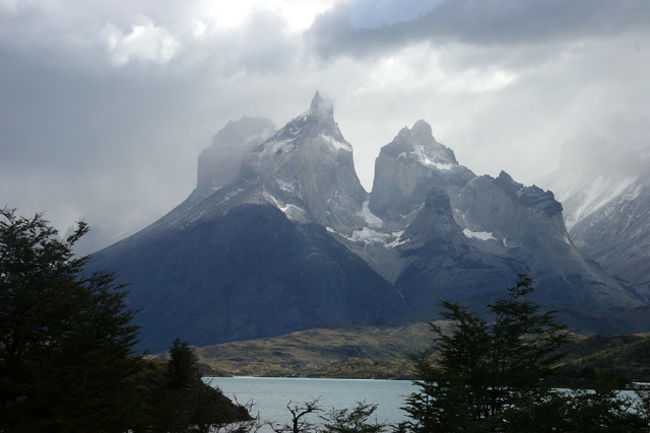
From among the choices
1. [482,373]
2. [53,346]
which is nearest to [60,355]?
[53,346]

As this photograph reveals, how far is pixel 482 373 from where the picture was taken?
2530 inches

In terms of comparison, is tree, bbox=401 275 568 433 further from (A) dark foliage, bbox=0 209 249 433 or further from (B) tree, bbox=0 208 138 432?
(B) tree, bbox=0 208 138 432

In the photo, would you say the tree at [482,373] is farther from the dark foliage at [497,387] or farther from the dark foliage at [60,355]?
the dark foliage at [60,355]

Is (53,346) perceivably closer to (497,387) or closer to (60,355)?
(60,355)

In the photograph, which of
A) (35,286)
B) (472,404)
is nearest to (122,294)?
Answer: (35,286)

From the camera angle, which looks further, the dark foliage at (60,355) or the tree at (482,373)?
the tree at (482,373)

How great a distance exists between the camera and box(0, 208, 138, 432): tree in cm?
4712

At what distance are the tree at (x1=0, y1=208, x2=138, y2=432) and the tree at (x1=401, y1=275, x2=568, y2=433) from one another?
25.6m

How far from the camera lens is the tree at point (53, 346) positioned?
155 feet

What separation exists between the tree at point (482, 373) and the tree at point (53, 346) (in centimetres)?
2564

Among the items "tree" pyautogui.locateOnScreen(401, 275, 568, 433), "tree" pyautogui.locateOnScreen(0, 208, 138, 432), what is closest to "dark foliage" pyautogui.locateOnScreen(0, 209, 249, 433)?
"tree" pyautogui.locateOnScreen(0, 208, 138, 432)

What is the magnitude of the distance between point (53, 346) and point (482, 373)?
39.0 meters

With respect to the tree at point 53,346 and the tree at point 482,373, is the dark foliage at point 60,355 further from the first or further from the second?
the tree at point 482,373

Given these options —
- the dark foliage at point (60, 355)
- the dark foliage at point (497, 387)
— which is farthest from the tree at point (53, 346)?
the dark foliage at point (497, 387)
